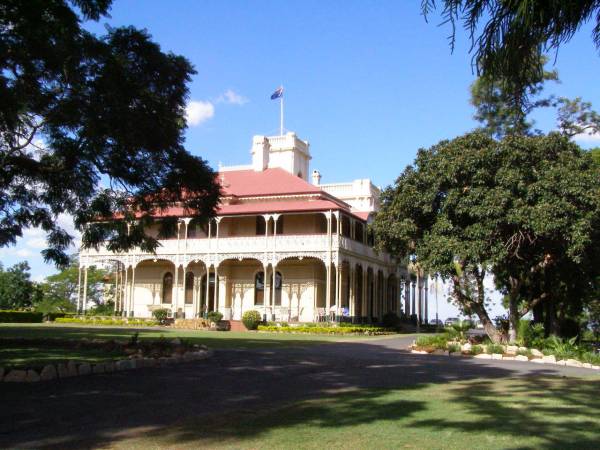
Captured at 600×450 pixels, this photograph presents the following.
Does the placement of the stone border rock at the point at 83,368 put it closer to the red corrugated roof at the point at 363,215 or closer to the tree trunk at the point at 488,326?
the tree trunk at the point at 488,326

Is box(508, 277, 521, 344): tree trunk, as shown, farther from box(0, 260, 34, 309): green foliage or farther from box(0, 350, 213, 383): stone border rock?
box(0, 260, 34, 309): green foliage

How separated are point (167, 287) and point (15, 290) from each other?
19903 mm

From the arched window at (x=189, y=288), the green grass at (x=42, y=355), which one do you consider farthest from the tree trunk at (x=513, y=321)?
the arched window at (x=189, y=288)

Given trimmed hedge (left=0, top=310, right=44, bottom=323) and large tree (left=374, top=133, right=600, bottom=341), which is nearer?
large tree (left=374, top=133, right=600, bottom=341)

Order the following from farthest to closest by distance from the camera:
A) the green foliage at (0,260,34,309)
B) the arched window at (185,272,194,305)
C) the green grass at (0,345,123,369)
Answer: the green foliage at (0,260,34,309), the arched window at (185,272,194,305), the green grass at (0,345,123,369)

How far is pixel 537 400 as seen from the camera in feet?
29.6

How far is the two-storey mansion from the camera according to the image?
118 ft

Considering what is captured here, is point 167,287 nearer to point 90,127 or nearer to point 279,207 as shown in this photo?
point 279,207

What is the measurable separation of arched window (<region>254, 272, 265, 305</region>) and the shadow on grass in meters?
26.4

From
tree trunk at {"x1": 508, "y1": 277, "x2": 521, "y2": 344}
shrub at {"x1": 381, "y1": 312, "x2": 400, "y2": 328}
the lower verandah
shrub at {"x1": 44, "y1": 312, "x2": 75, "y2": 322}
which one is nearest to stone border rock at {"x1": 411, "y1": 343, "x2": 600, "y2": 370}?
tree trunk at {"x1": 508, "y1": 277, "x2": 521, "y2": 344}

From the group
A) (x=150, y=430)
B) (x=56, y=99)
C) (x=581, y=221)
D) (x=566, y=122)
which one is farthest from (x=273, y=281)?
(x=150, y=430)

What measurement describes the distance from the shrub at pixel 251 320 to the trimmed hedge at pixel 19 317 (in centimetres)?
1395

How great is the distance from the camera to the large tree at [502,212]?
64.0 ft

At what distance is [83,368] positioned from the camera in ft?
35.9
